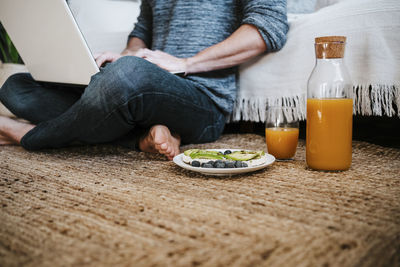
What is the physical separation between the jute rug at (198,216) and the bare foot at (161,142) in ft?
0.27

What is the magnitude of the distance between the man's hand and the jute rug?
35 cm

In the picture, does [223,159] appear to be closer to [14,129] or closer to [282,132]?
[282,132]

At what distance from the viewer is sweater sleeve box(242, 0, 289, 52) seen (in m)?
1.06

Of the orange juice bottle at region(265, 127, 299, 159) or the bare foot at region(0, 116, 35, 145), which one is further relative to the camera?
the bare foot at region(0, 116, 35, 145)

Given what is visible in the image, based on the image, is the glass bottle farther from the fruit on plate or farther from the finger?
the finger

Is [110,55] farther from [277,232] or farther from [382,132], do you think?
[382,132]

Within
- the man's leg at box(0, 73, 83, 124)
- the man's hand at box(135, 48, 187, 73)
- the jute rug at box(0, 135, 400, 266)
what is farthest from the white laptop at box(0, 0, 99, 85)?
the jute rug at box(0, 135, 400, 266)

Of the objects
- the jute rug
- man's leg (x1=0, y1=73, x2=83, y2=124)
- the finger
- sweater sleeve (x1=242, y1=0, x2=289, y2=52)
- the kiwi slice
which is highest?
sweater sleeve (x1=242, y1=0, x2=289, y2=52)

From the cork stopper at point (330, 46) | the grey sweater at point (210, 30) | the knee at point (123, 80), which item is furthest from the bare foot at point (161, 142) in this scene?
the cork stopper at point (330, 46)

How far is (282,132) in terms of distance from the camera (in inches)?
37.8

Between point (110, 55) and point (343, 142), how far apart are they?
0.78m

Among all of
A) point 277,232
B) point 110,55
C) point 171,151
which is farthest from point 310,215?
point 110,55

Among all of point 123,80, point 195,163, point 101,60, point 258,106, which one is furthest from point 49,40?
point 258,106

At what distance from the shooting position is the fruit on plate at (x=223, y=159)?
2.57 feet
